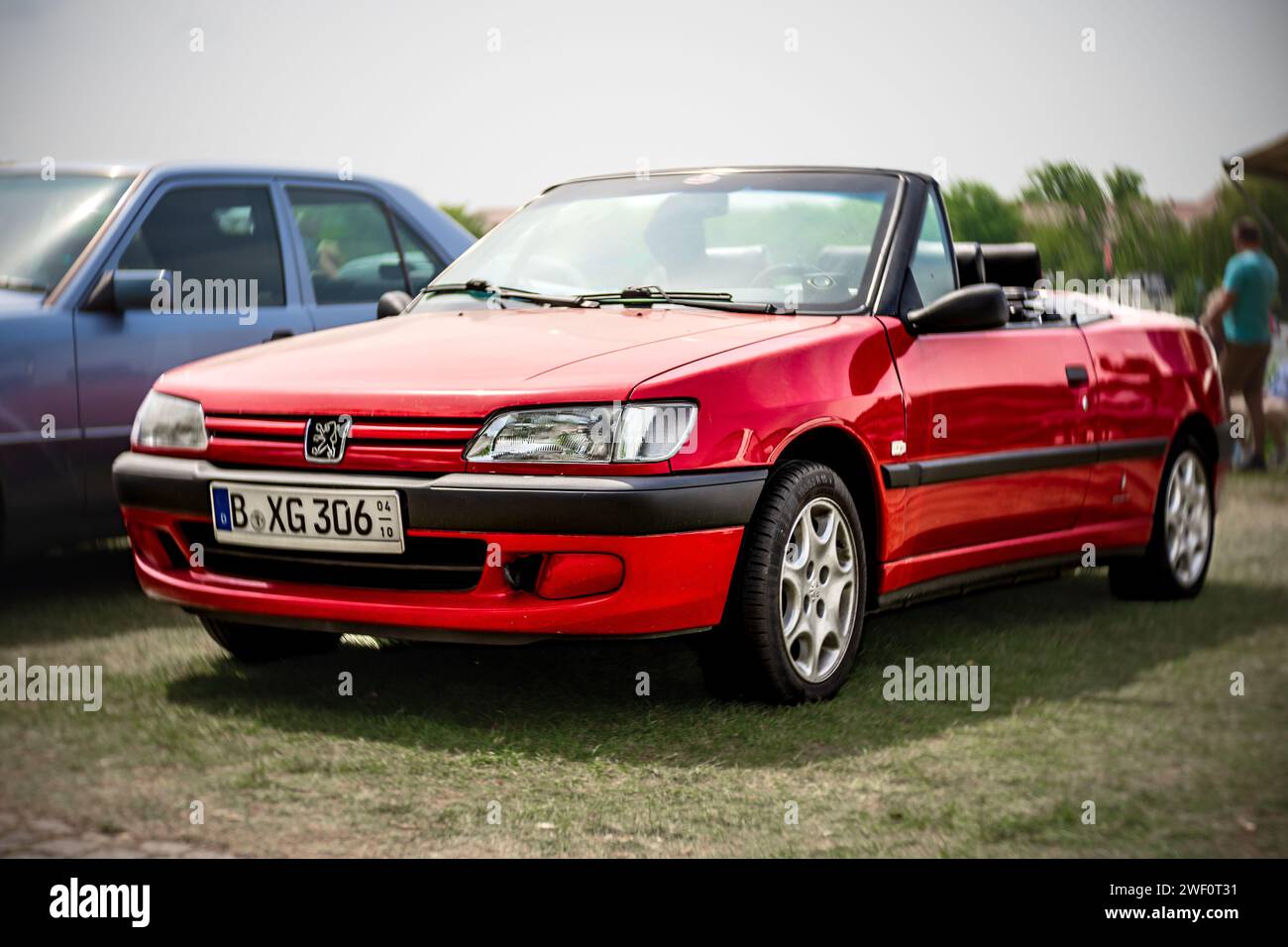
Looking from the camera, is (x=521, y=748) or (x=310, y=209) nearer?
(x=521, y=748)

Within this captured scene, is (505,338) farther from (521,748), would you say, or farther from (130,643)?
(130,643)

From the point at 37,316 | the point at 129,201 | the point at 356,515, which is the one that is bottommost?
the point at 356,515

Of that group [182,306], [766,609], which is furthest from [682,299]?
[182,306]

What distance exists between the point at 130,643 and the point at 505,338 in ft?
6.17

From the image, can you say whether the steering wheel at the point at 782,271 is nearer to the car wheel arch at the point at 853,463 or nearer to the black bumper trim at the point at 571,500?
the car wheel arch at the point at 853,463

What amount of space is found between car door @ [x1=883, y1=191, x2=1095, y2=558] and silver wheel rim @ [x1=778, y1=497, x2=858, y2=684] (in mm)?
338

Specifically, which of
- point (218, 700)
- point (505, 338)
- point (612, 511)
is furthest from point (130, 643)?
point (612, 511)

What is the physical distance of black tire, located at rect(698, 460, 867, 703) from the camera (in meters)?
4.72

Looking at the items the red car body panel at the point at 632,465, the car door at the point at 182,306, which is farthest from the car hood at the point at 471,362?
the car door at the point at 182,306

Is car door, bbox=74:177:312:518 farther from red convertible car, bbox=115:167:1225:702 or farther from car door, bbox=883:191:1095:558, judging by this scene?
car door, bbox=883:191:1095:558

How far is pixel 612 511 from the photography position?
440 centimetres

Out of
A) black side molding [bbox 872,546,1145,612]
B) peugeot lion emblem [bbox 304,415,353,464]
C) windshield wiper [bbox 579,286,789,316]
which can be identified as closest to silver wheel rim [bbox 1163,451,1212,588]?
black side molding [bbox 872,546,1145,612]

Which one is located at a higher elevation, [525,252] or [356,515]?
[525,252]
